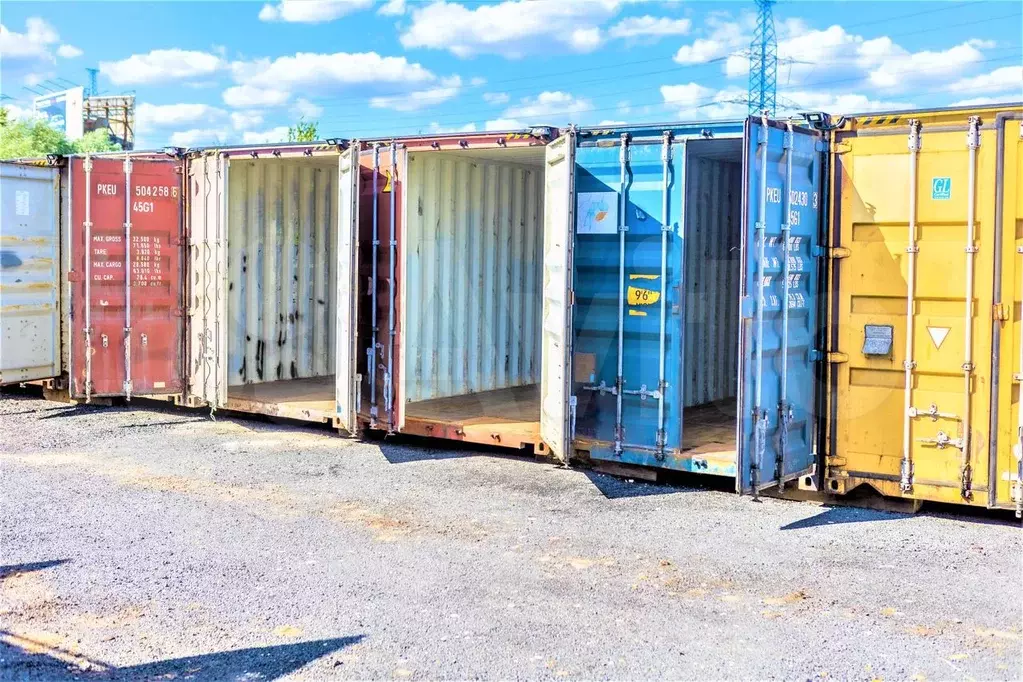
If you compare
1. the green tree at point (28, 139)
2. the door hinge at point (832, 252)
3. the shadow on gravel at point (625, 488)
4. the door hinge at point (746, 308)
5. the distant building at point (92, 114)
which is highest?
the distant building at point (92, 114)

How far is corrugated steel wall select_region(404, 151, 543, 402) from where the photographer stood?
11.5m

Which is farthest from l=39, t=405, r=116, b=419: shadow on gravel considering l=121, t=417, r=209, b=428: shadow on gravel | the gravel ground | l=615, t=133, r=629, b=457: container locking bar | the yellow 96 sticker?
the yellow 96 sticker

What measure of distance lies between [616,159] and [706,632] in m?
4.76

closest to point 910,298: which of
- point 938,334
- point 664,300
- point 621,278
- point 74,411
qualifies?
point 938,334

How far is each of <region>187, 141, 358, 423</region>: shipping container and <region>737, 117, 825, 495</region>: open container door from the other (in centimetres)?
447

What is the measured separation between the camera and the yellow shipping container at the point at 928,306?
8164mm

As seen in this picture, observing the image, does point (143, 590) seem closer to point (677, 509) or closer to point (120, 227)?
point (677, 509)

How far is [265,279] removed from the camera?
1321 cm

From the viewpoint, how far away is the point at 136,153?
42.2 feet

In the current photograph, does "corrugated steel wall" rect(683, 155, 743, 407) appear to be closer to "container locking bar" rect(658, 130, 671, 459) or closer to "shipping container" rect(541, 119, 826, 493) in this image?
"shipping container" rect(541, 119, 826, 493)

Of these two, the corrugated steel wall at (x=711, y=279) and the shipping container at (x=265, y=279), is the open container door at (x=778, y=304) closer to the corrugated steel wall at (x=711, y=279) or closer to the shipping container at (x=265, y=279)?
the corrugated steel wall at (x=711, y=279)

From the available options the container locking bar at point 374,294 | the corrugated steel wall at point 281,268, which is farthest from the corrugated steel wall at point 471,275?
the corrugated steel wall at point 281,268

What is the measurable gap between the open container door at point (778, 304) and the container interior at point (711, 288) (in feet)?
6.68

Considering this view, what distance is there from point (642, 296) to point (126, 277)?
682 cm
